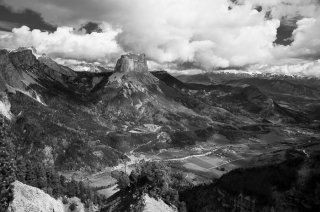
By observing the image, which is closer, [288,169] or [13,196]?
[13,196]

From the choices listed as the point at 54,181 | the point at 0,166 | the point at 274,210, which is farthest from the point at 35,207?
the point at 274,210

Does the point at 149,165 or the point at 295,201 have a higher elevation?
the point at 149,165

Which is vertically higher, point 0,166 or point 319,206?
point 0,166

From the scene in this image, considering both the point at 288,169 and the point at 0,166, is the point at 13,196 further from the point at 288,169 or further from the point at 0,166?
the point at 288,169

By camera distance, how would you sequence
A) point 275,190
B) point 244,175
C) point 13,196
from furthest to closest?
point 244,175
point 275,190
point 13,196

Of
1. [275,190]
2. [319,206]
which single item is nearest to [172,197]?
[275,190]

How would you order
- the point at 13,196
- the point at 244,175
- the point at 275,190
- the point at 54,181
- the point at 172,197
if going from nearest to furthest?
the point at 13,196, the point at 172,197, the point at 275,190, the point at 54,181, the point at 244,175

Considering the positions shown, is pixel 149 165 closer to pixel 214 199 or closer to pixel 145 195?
pixel 145 195

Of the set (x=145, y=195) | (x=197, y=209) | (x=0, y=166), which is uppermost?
(x=0, y=166)

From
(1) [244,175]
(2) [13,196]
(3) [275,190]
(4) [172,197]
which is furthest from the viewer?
(1) [244,175]
